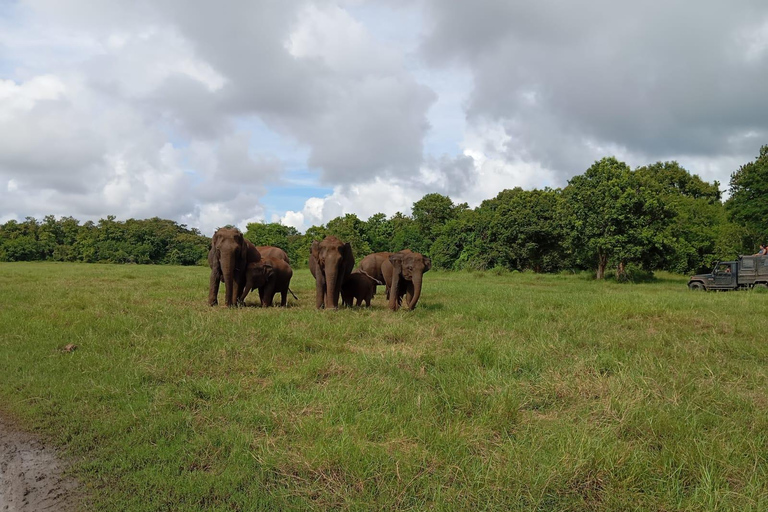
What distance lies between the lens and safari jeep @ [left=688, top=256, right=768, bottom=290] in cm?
2452

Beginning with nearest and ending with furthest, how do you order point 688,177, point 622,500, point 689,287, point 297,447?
point 622,500
point 297,447
point 689,287
point 688,177

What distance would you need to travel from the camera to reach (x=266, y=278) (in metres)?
13.8

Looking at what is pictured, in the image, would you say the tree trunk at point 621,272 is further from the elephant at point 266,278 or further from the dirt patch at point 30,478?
the dirt patch at point 30,478

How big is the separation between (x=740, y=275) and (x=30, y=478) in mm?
30259

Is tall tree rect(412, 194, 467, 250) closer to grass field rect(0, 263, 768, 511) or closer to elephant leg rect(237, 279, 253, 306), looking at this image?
elephant leg rect(237, 279, 253, 306)

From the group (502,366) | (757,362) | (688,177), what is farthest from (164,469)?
(688,177)

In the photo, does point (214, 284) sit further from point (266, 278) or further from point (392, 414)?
point (392, 414)

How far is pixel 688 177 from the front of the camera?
55.8 metres

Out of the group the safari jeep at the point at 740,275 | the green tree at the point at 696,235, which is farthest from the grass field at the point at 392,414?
the green tree at the point at 696,235

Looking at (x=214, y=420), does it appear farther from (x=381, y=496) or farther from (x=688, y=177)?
(x=688, y=177)

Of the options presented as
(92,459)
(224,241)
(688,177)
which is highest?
(688,177)

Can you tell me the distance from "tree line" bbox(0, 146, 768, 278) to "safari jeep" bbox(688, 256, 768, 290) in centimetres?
467

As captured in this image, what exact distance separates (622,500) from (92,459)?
4.40 metres

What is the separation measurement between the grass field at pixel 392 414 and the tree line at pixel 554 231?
79.3 feet
